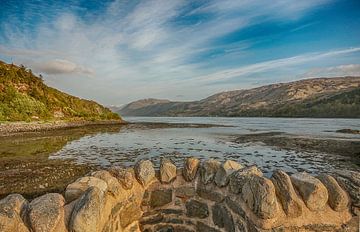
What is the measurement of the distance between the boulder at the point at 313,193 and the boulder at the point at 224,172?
1.12m

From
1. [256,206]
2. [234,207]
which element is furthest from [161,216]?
[256,206]

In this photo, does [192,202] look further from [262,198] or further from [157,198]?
[262,198]

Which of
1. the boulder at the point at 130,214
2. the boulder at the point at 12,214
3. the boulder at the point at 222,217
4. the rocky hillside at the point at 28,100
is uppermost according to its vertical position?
the rocky hillside at the point at 28,100

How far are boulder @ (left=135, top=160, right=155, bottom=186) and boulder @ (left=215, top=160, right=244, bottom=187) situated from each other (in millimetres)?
1252

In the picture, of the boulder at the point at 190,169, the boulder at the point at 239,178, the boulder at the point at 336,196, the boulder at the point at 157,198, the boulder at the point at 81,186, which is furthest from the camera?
the boulder at the point at 190,169

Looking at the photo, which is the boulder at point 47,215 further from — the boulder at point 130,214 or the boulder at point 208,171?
the boulder at point 208,171

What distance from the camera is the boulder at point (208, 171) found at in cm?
493

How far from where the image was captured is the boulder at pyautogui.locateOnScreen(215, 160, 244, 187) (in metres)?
4.65

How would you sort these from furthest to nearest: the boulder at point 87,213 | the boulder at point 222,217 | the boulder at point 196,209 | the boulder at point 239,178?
the boulder at point 196,209 → the boulder at point 222,217 → the boulder at point 239,178 → the boulder at point 87,213

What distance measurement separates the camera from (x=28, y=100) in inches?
2377

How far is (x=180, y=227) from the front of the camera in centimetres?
499

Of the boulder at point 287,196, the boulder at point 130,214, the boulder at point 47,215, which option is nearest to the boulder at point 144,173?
the boulder at point 130,214

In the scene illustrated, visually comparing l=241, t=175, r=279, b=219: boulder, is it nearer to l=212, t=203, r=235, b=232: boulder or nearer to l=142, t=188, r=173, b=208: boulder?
l=212, t=203, r=235, b=232: boulder

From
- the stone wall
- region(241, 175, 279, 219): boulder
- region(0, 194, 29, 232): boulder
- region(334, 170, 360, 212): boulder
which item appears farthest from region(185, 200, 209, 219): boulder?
region(0, 194, 29, 232): boulder
